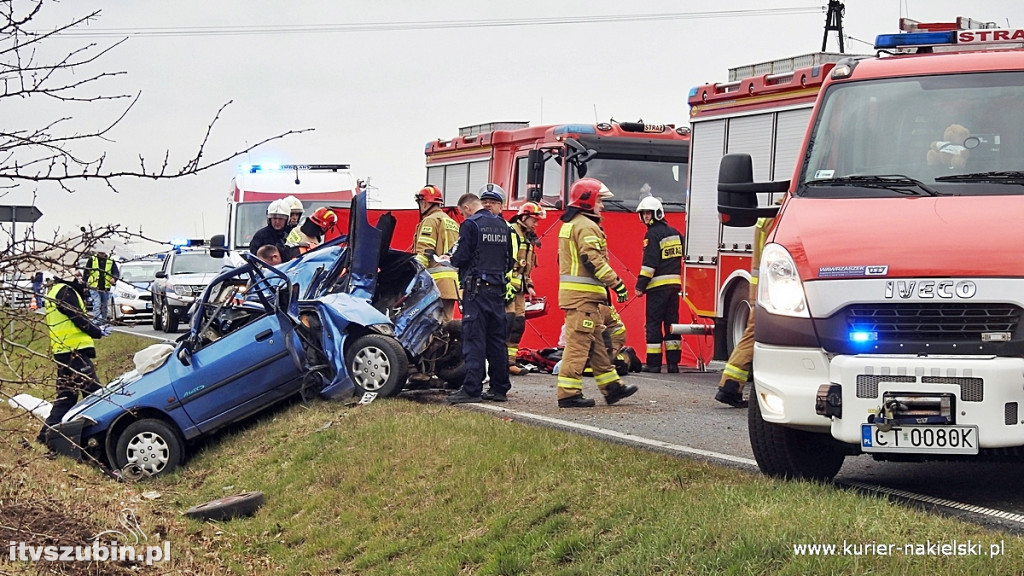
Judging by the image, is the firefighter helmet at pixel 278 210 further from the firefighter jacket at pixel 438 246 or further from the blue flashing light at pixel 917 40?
the blue flashing light at pixel 917 40

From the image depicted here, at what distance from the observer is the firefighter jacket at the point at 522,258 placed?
1510cm

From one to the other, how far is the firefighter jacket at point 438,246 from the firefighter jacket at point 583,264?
8.99 feet

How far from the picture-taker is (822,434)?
23.0 ft

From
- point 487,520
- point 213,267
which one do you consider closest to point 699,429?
point 487,520

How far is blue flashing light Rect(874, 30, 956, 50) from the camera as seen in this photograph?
8164 millimetres

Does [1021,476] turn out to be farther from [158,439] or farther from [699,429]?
[158,439]

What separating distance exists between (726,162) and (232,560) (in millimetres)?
4057

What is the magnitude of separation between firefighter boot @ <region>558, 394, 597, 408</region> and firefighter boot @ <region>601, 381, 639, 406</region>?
0.57 ft

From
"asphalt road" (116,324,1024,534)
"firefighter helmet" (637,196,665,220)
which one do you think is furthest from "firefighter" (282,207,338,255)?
"firefighter helmet" (637,196,665,220)

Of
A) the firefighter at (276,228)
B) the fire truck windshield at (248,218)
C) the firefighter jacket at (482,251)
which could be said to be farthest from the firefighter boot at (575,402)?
the fire truck windshield at (248,218)

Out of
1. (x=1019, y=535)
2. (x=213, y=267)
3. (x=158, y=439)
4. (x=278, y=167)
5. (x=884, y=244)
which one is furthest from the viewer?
(x=213, y=267)

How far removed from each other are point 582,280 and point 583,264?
134mm

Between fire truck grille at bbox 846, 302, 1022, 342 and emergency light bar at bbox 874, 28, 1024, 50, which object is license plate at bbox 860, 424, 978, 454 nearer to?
fire truck grille at bbox 846, 302, 1022, 342

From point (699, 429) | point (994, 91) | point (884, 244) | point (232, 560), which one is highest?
point (994, 91)
